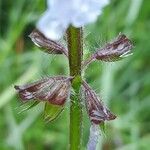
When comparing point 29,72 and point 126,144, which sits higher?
point 29,72

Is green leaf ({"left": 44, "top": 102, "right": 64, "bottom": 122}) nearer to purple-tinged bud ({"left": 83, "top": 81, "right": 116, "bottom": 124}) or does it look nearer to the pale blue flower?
purple-tinged bud ({"left": 83, "top": 81, "right": 116, "bottom": 124})

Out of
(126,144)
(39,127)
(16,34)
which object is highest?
(16,34)

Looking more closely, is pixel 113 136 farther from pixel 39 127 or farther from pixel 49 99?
pixel 49 99

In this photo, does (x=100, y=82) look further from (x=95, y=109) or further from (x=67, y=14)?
(x=67, y=14)

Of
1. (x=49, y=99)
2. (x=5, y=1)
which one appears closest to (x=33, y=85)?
(x=49, y=99)

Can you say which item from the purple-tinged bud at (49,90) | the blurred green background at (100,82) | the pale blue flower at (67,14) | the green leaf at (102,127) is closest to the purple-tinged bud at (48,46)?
the purple-tinged bud at (49,90)
